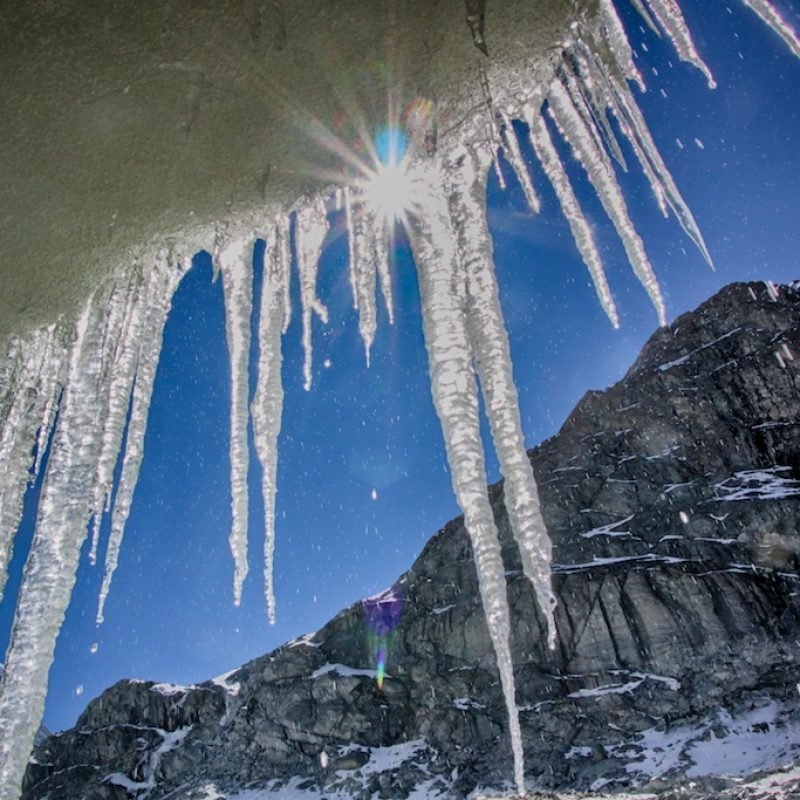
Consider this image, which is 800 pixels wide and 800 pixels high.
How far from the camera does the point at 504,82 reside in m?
3.42

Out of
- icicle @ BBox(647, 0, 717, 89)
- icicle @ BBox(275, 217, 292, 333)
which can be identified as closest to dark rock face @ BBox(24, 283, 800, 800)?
icicle @ BBox(275, 217, 292, 333)

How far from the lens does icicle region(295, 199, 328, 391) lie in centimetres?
428

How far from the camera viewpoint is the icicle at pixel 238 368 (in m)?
4.79

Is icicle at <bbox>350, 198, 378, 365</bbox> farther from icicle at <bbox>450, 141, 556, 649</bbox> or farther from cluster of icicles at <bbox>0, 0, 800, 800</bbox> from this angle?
icicle at <bbox>450, 141, 556, 649</bbox>

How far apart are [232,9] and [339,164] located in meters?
1.04

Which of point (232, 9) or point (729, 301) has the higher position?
point (729, 301)

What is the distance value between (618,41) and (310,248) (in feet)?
8.16

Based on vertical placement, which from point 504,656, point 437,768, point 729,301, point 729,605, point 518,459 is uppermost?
point 729,301

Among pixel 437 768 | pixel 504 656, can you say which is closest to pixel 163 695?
pixel 437 768

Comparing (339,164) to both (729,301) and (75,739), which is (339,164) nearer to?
(75,739)

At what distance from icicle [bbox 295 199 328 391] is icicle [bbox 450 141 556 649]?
0.95 m

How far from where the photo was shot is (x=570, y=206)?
496 cm

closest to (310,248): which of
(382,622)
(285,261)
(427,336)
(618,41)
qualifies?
(285,261)

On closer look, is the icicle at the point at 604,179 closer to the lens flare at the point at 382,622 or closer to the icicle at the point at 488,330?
the icicle at the point at 488,330
